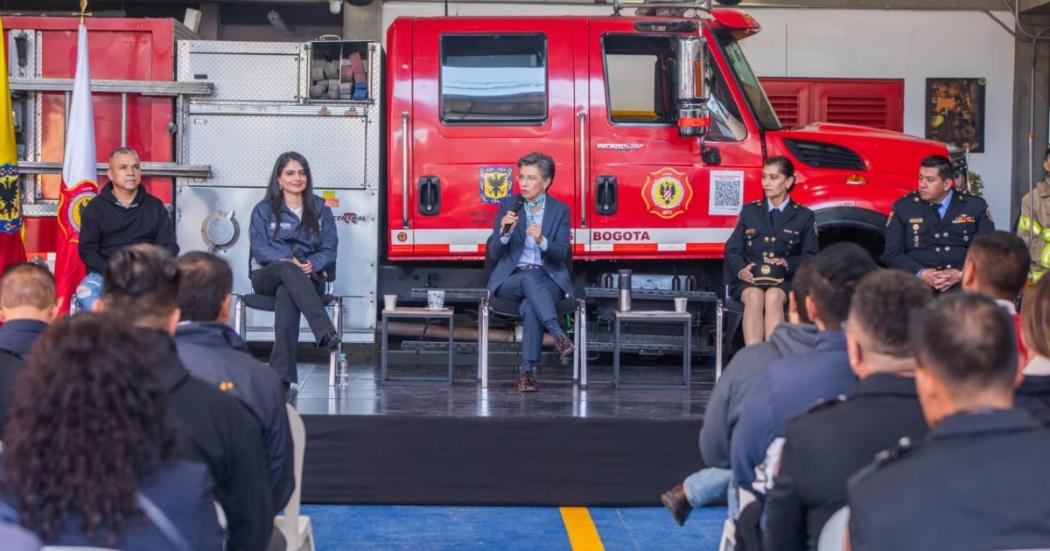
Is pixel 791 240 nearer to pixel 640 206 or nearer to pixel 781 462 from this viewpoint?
pixel 640 206

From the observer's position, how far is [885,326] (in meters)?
2.79

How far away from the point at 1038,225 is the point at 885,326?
5266 mm

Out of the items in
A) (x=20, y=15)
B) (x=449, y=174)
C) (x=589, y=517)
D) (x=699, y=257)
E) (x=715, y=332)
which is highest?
(x=20, y=15)

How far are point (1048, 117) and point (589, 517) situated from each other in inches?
299

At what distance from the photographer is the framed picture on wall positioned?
440 inches

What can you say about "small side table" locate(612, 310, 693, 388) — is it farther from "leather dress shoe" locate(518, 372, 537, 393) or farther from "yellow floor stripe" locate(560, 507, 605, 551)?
"yellow floor stripe" locate(560, 507, 605, 551)

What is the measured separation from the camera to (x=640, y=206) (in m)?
7.58

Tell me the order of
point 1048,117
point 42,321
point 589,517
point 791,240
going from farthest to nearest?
1. point 1048,117
2. point 791,240
3. point 589,517
4. point 42,321

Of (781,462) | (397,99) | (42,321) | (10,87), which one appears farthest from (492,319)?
(781,462)

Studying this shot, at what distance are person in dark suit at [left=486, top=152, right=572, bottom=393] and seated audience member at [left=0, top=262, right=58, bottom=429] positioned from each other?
3.36 metres

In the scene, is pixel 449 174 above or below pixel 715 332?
above

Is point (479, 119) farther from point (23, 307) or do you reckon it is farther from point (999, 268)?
point (23, 307)

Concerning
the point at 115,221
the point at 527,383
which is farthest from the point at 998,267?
the point at 115,221

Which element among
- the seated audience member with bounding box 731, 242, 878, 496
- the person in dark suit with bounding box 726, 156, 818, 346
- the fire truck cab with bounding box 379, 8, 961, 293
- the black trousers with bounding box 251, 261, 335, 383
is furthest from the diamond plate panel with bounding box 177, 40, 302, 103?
the seated audience member with bounding box 731, 242, 878, 496
